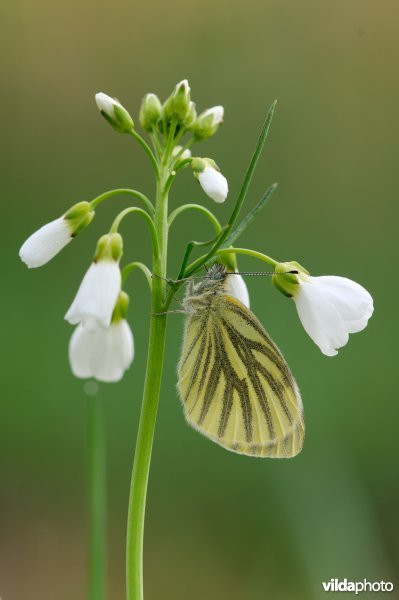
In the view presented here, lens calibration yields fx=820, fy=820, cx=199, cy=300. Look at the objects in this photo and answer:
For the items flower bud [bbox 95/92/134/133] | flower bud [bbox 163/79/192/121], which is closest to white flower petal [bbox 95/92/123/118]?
flower bud [bbox 95/92/134/133]

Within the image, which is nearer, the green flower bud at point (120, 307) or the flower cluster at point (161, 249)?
the flower cluster at point (161, 249)

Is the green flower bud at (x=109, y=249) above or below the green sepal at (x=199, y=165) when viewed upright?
below

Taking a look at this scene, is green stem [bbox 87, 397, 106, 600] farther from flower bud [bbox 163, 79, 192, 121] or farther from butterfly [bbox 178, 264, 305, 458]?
flower bud [bbox 163, 79, 192, 121]

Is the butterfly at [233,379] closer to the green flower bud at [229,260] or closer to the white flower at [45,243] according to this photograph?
the green flower bud at [229,260]

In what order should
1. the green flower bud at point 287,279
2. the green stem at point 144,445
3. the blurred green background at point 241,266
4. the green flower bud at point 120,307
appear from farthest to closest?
1. the blurred green background at point 241,266
2. the green flower bud at point 120,307
3. the green flower bud at point 287,279
4. the green stem at point 144,445

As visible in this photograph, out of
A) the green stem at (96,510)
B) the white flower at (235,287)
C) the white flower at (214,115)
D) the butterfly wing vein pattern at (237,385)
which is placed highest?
the white flower at (214,115)

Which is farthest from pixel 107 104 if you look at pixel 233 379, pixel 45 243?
pixel 233 379

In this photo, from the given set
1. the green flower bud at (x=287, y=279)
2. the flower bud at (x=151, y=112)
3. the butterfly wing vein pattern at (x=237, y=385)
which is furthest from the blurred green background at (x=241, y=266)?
the flower bud at (x=151, y=112)

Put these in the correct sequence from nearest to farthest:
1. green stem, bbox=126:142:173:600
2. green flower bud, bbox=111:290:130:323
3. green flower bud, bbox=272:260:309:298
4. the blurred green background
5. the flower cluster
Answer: green stem, bbox=126:142:173:600 < the flower cluster < green flower bud, bbox=272:260:309:298 < green flower bud, bbox=111:290:130:323 < the blurred green background
